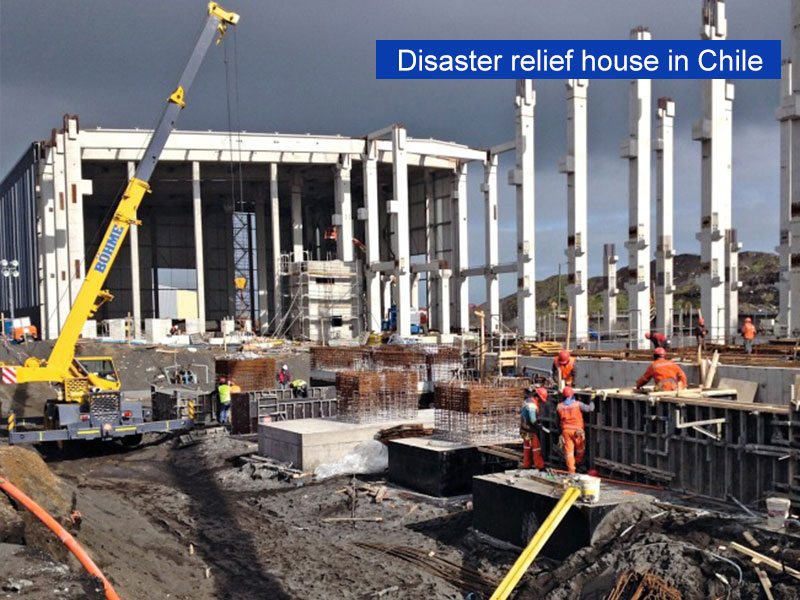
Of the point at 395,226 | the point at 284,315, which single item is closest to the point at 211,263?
the point at 284,315

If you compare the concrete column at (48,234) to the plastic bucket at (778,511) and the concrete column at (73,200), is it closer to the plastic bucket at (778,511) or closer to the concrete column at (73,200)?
the concrete column at (73,200)

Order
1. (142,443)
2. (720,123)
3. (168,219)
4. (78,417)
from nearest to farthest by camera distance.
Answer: (78,417), (142,443), (720,123), (168,219)

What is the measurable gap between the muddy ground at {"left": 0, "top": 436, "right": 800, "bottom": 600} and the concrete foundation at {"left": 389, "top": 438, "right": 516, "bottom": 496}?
43 centimetres

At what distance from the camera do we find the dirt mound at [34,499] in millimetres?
9000

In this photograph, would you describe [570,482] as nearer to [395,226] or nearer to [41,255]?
[395,226]

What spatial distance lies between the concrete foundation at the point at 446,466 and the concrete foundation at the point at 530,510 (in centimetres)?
222

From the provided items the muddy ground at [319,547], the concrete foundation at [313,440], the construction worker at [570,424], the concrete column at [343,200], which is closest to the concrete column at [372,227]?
the concrete column at [343,200]

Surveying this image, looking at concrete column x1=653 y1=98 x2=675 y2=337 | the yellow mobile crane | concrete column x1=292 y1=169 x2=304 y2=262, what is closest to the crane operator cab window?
the yellow mobile crane

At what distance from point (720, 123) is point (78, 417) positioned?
72.8 ft

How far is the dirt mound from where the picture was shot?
29.5 ft

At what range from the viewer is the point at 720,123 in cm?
2570

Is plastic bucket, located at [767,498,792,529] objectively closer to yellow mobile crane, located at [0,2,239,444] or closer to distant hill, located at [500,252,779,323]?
yellow mobile crane, located at [0,2,239,444]

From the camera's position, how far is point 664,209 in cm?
2916

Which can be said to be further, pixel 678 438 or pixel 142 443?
pixel 142 443
